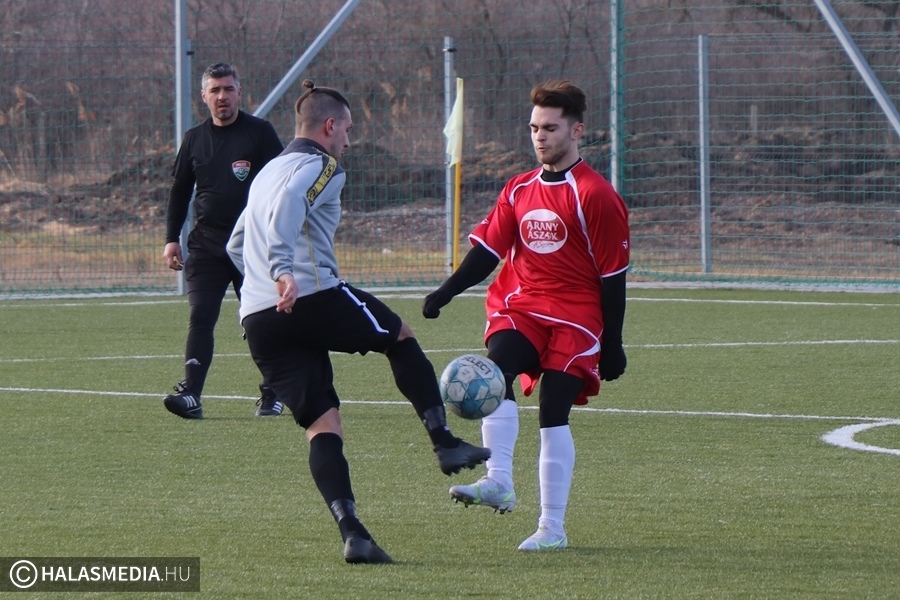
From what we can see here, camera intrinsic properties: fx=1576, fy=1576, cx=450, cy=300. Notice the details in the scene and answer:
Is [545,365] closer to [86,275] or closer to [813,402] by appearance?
[813,402]

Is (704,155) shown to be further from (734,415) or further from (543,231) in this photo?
(543,231)

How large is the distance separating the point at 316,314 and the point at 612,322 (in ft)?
3.49

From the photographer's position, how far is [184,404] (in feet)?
25.9

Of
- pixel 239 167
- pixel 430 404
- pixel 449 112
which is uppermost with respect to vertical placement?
pixel 449 112

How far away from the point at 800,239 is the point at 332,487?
43.0 ft

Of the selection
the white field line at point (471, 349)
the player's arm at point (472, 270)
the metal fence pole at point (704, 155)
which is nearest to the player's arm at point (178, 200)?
the white field line at point (471, 349)

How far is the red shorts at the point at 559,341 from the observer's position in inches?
209

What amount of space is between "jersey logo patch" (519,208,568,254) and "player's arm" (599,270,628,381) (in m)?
0.21

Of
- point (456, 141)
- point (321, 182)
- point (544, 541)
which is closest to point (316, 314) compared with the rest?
point (321, 182)

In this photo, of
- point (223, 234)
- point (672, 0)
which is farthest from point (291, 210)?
point (672, 0)

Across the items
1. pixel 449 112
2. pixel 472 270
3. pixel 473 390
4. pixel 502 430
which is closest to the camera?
pixel 473 390

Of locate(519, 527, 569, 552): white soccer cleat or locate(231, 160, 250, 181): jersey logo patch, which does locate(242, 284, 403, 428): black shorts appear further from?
locate(231, 160, 250, 181): jersey logo patch

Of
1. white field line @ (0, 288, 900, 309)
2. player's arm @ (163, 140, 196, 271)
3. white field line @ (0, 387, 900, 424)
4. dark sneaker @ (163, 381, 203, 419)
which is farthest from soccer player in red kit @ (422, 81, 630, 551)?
white field line @ (0, 288, 900, 309)

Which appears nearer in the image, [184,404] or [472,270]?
[472,270]
